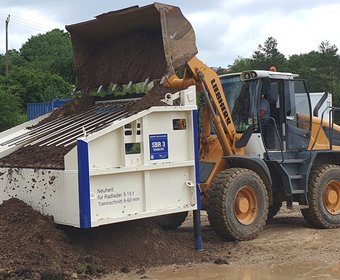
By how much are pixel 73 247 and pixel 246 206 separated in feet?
9.29

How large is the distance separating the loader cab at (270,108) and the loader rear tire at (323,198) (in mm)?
533

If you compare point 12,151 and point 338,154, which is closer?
point 12,151

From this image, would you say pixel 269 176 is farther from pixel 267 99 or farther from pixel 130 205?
pixel 130 205

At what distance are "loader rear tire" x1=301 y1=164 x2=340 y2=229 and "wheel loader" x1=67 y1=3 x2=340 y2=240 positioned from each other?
16 millimetres

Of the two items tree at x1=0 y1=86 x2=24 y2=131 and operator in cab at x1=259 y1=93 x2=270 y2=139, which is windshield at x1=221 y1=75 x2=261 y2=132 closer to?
operator in cab at x1=259 y1=93 x2=270 y2=139

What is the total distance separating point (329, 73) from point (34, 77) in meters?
23.3

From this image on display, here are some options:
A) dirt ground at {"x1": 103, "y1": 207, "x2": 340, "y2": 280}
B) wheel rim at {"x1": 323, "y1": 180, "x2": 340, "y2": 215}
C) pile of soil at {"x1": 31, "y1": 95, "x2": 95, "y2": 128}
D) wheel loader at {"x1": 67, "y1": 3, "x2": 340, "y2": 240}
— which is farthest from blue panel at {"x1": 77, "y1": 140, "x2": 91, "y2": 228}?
wheel rim at {"x1": 323, "y1": 180, "x2": 340, "y2": 215}

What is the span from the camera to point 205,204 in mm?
8062

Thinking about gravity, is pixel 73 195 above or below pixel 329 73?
below

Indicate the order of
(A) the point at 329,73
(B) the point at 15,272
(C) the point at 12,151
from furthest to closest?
(A) the point at 329,73 → (C) the point at 12,151 → (B) the point at 15,272

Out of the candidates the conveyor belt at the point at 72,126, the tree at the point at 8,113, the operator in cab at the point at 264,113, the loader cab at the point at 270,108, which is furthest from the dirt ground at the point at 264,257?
the tree at the point at 8,113

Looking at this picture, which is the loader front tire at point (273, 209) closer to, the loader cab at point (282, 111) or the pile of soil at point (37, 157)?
the loader cab at point (282, 111)

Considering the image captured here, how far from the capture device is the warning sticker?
6719mm

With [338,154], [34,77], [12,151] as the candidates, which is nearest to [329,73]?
[34,77]
